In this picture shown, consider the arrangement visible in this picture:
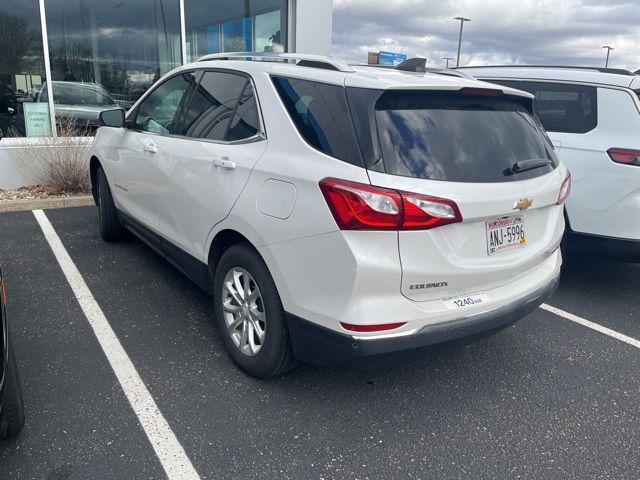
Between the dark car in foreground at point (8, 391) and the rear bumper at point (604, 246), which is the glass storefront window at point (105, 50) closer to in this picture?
the dark car in foreground at point (8, 391)

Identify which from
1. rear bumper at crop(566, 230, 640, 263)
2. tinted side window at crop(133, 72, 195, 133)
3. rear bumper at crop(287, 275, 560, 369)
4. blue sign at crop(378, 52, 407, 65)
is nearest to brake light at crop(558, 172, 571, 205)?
rear bumper at crop(287, 275, 560, 369)

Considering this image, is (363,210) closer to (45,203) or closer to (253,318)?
(253,318)

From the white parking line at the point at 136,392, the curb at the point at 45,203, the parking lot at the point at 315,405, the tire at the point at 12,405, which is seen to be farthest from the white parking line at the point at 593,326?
the curb at the point at 45,203

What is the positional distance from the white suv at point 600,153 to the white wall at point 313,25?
18.7ft

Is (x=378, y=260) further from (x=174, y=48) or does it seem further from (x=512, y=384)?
(x=174, y=48)

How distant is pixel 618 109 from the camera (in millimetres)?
4344

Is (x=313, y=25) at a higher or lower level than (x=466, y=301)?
higher

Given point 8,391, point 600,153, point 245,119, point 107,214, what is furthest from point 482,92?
Result: point 107,214

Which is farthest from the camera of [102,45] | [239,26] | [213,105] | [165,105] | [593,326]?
[239,26]

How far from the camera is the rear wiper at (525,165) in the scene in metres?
2.78

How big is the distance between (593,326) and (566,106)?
198 cm

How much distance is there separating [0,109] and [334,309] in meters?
7.44

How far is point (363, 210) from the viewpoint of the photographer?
2.34 metres

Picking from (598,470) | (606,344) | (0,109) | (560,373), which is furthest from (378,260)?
(0,109)
